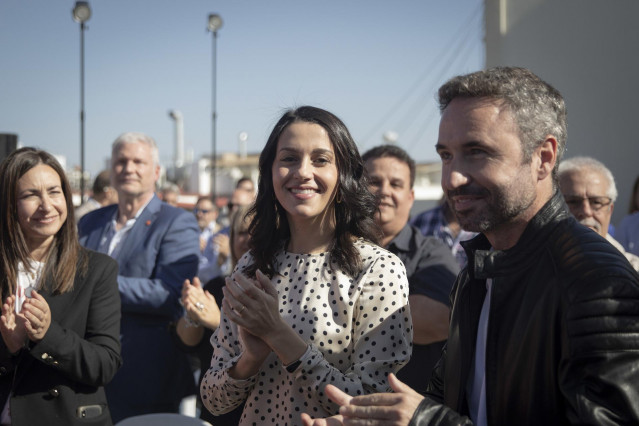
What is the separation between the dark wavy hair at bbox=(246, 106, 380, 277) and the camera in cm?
246


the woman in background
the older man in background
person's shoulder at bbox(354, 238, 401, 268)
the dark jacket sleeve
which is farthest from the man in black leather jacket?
the woman in background

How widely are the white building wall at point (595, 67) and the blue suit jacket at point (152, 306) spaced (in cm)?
541

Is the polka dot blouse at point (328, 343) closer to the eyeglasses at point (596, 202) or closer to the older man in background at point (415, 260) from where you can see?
the older man in background at point (415, 260)

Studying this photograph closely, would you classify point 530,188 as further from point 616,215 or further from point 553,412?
point 616,215

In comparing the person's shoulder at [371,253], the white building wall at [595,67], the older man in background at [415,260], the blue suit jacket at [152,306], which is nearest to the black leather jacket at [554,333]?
the person's shoulder at [371,253]

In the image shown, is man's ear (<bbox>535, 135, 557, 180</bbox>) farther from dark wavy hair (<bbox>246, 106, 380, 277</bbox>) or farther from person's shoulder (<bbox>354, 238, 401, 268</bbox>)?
dark wavy hair (<bbox>246, 106, 380, 277</bbox>)

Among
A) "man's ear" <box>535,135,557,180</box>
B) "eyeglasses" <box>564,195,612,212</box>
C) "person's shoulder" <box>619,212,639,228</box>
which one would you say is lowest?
"person's shoulder" <box>619,212,639,228</box>

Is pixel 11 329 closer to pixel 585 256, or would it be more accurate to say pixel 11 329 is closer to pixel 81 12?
pixel 585 256

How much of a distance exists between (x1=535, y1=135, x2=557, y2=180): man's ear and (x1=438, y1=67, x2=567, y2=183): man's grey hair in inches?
0.7

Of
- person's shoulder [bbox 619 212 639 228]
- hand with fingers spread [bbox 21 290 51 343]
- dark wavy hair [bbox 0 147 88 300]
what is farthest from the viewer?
person's shoulder [bbox 619 212 639 228]

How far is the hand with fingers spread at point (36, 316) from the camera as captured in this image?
2.68 meters

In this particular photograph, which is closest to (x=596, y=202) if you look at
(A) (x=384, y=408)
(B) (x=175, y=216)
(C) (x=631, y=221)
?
(C) (x=631, y=221)

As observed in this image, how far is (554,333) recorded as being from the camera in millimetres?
1487

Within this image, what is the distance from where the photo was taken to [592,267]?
4.79ft
